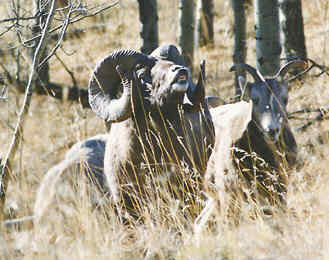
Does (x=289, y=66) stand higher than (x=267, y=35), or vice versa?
(x=267, y=35)

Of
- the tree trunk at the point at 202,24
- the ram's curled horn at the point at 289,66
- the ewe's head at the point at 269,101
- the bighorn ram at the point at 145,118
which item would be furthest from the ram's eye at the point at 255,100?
the tree trunk at the point at 202,24

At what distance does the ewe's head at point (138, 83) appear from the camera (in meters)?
5.47

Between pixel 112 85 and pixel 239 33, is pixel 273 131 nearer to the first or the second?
pixel 112 85

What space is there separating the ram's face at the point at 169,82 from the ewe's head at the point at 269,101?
952 mm

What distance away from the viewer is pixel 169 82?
5.39 metres

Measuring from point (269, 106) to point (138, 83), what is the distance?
1482 millimetres

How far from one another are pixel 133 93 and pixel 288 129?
73.5 inches

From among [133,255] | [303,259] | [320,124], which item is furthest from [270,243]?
[320,124]

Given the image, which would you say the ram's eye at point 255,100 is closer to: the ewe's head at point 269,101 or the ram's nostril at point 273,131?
the ewe's head at point 269,101

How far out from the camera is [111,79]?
6137mm

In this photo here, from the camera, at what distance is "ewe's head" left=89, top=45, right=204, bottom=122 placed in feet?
18.0

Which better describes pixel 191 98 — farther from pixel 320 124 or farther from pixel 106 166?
pixel 320 124

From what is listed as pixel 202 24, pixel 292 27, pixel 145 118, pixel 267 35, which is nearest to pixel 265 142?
pixel 145 118

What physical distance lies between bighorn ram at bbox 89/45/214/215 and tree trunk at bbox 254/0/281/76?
1.62 meters
